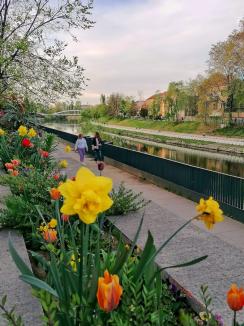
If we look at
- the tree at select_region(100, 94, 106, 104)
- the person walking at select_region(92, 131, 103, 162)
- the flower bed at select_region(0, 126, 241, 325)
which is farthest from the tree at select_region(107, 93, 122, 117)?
the flower bed at select_region(0, 126, 241, 325)

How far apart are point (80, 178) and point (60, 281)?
1075 millimetres

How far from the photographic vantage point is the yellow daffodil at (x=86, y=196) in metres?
1.69

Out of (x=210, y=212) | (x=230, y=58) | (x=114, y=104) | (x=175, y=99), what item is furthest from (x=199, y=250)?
(x=114, y=104)

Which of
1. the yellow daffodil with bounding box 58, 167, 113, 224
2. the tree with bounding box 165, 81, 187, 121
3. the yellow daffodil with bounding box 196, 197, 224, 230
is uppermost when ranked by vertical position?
the tree with bounding box 165, 81, 187, 121

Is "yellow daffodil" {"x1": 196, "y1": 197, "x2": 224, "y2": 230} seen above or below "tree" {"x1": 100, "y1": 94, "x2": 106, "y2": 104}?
below

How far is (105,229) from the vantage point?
630cm

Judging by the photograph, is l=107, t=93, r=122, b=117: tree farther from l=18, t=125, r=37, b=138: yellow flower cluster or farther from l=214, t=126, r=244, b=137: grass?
l=18, t=125, r=37, b=138: yellow flower cluster

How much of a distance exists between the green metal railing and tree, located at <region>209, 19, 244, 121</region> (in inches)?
1294

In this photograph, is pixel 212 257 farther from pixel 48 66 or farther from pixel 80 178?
pixel 48 66

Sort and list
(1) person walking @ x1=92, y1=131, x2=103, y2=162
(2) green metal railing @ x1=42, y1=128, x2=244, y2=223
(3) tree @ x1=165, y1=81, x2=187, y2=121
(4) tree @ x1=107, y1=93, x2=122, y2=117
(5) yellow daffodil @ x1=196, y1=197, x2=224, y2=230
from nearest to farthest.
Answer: (5) yellow daffodil @ x1=196, y1=197, x2=224, y2=230, (2) green metal railing @ x1=42, y1=128, x2=244, y2=223, (1) person walking @ x1=92, y1=131, x2=103, y2=162, (3) tree @ x1=165, y1=81, x2=187, y2=121, (4) tree @ x1=107, y1=93, x2=122, y2=117

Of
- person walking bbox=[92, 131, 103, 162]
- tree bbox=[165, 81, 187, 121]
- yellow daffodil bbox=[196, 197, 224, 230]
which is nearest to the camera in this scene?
yellow daffodil bbox=[196, 197, 224, 230]

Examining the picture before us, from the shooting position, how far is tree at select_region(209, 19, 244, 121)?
43.5m

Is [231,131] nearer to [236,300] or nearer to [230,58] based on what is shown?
[230,58]

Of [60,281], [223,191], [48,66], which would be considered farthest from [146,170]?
[60,281]
